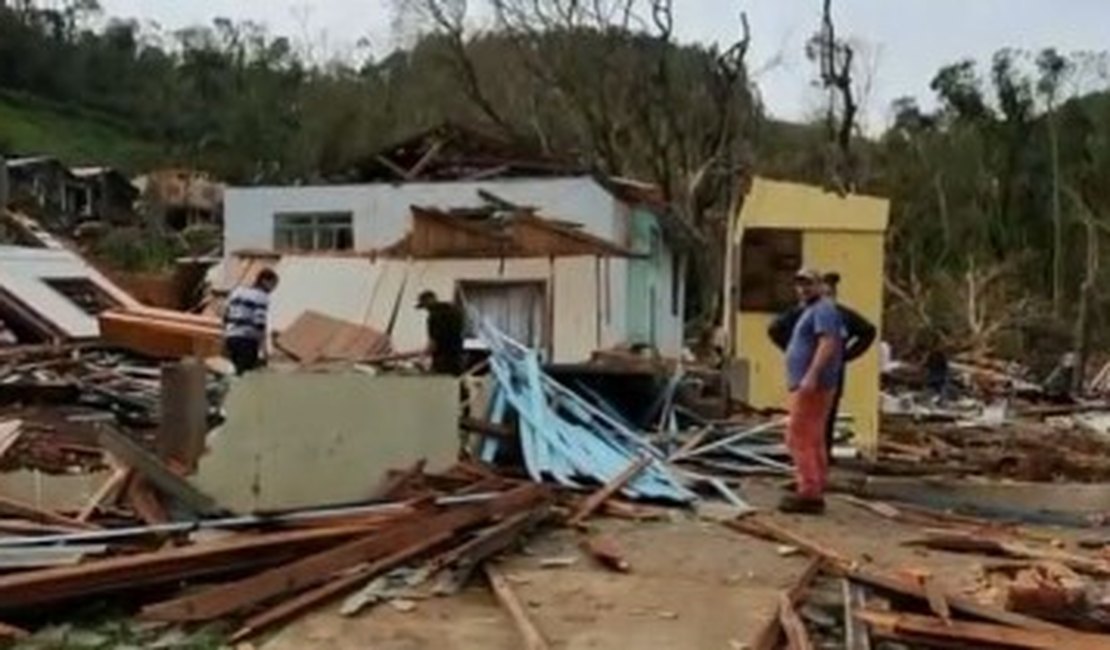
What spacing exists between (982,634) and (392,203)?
27.1 metres

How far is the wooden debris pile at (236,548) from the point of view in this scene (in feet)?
24.6

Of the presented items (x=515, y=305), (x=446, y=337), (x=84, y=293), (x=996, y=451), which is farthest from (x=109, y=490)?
(x=515, y=305)

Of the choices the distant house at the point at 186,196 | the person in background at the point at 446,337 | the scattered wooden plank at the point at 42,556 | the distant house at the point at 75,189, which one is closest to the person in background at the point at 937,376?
the person in background at the point at 446,337

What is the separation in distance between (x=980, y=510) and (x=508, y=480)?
145 inches

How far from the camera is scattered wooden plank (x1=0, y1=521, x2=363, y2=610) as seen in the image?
24.6 feet

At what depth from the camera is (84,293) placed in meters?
24.9

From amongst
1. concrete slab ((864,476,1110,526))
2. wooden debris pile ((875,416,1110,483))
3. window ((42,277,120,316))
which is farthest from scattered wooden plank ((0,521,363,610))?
window ((42,277,120,316))

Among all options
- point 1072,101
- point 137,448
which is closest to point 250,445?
point 137,448

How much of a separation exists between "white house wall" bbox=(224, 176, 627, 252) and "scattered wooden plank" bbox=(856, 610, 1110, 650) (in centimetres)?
2369

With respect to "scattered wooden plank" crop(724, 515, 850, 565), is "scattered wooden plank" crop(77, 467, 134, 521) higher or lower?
higher

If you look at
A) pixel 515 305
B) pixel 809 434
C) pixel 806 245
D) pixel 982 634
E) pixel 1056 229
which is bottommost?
pixel 982 634

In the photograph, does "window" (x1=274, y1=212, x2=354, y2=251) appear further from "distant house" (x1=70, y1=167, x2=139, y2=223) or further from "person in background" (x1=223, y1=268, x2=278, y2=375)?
"distant house" (x1=70, y1=167, x2=139, y2=223)

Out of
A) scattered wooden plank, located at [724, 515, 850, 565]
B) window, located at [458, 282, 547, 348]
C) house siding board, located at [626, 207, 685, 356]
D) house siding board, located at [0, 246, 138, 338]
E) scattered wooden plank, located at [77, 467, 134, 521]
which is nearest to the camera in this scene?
scattered wooden plank, located at [724, 515, 850, 565]

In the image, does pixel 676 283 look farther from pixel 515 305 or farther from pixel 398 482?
pixel 398 482
